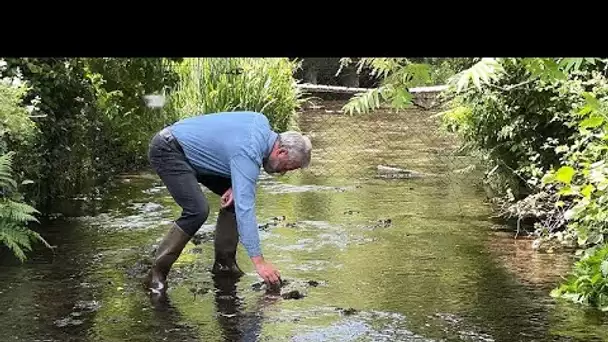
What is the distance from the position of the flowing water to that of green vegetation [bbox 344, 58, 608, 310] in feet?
0.87

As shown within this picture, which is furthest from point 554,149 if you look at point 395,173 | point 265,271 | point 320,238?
point 265,271

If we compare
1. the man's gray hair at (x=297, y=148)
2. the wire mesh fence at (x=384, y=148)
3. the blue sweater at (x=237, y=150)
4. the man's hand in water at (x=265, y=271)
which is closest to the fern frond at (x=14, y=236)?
the blue sweater at (x=237, y=150)

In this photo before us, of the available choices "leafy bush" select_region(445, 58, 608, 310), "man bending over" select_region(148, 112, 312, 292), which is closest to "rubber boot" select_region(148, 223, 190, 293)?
"man bending over" select_region(148, 112, 312, 292)

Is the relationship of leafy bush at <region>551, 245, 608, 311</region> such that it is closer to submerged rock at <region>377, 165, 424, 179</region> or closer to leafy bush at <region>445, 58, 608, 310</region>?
leafy bush at <region>445, 58, 608, 310</region>

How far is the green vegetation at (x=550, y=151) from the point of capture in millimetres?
5868

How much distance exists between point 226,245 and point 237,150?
2.87 ft

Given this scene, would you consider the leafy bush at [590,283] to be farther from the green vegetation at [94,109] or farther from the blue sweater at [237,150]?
the green vegetation at [94,109]

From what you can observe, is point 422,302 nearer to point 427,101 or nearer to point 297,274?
point 297,274

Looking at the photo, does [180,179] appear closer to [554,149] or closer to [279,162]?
[279,162]

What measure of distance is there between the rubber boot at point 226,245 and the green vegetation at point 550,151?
5.81ft

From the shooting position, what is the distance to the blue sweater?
5605 mm

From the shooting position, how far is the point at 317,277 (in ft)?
20.7

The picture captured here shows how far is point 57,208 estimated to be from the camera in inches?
348
